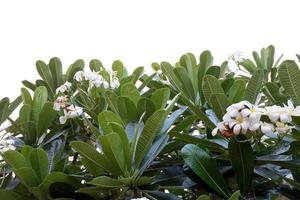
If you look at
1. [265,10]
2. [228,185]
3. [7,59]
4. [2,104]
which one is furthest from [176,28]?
[228,185]

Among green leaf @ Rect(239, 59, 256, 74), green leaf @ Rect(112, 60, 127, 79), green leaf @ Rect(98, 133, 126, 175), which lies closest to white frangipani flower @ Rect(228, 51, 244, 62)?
green leaf @ Rect(239, 59, 256, 74)

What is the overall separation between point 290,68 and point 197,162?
229 mm

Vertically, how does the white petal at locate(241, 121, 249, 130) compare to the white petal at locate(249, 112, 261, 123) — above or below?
below

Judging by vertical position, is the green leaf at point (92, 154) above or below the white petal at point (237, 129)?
below

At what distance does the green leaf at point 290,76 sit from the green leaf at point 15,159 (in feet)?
1.58

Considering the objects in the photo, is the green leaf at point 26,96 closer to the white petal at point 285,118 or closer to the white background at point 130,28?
the white petal at point 285,118

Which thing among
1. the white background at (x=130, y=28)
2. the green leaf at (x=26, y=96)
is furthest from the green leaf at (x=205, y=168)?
the white background at (x=130, y=28)

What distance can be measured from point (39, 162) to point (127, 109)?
7.6 inches

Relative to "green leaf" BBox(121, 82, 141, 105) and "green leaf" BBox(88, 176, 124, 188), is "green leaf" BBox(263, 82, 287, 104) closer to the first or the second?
"green leaf" BBox(121, 82, 141, 105)

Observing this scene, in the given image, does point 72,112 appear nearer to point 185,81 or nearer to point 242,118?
point 185,81

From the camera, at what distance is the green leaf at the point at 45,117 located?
0.90 m

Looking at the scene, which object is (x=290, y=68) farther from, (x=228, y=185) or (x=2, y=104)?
(x=2, y=104)

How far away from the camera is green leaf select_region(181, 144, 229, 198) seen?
0.67 m

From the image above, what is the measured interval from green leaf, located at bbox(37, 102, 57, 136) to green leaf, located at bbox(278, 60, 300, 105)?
0.51 m
